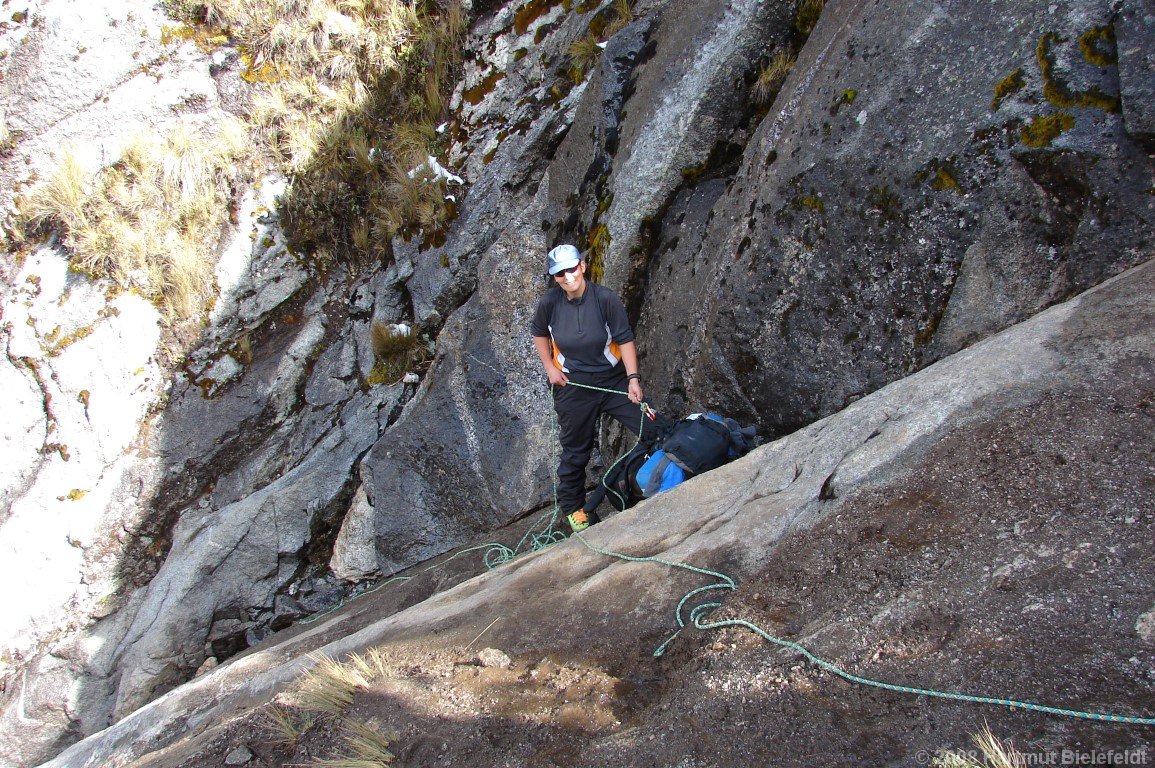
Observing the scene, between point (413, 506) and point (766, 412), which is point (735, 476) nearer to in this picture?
point (766, 412)

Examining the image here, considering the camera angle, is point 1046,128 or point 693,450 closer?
point 1046,128

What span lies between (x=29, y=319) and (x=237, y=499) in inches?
168

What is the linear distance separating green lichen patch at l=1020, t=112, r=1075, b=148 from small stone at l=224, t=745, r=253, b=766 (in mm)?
5760

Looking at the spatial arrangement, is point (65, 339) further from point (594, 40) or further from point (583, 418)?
point (594, 40)

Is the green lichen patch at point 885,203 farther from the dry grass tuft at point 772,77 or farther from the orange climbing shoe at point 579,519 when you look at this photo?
the orange climbing shoe at point 579,519

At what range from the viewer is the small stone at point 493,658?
145 inches

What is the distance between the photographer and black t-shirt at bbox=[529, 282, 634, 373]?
19.7ft

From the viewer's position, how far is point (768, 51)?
666cm

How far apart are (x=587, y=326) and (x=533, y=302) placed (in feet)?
7.28

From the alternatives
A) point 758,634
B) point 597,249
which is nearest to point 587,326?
point 597,249

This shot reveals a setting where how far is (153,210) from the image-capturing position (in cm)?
1087

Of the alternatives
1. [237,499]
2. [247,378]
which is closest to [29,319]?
[247,378]

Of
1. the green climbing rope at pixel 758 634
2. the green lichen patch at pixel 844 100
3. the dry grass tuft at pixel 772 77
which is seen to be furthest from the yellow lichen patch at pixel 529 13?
the green climbing rope at pixel 758 634
